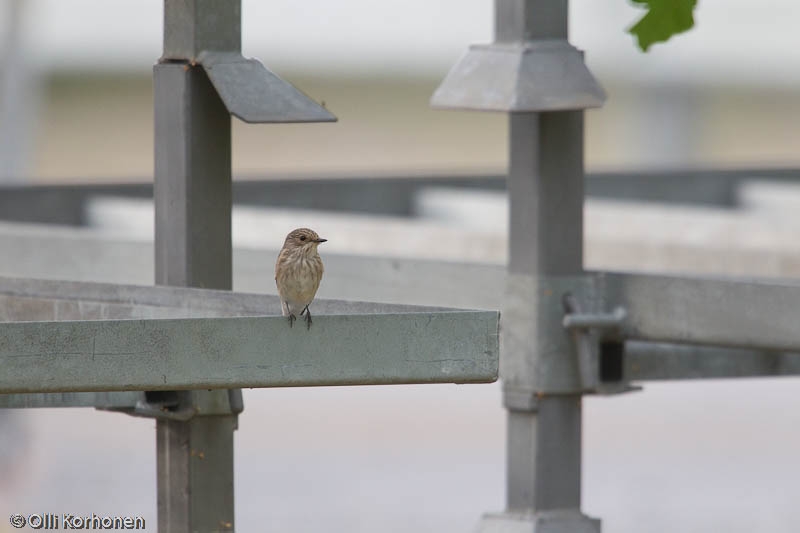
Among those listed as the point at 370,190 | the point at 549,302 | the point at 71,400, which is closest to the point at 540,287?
the point at 549,302

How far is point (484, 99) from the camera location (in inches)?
169

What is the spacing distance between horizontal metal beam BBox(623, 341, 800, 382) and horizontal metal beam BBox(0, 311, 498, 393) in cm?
161

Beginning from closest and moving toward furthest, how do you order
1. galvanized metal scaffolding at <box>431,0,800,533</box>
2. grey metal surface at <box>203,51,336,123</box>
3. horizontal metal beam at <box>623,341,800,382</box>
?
1. grey metal surface at <box>203,51,336,123</box>
2. galvanized metal scaffolding at <box>431,0,800,533</box>
3. horizontal metal beam at <box>623,341,800,382</box>

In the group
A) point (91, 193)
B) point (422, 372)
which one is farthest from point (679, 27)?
point (91, 193)

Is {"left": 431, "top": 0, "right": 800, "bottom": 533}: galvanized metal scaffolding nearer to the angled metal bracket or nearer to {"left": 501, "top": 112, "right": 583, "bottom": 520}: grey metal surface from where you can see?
{"left": 501, "top": 112, "right": 583, "bottom": 520}: grey metal surface

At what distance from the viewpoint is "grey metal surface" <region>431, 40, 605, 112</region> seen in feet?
13.9

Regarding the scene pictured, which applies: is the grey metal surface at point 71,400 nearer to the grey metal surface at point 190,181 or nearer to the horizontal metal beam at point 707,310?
the grey metal surface at point 190,181

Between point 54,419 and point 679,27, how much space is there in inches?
306

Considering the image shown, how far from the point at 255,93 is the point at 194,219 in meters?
0.35

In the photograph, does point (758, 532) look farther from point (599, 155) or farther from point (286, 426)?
point (599, 155)

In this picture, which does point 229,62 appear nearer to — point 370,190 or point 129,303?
point 129,303

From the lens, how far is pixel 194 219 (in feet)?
13.0

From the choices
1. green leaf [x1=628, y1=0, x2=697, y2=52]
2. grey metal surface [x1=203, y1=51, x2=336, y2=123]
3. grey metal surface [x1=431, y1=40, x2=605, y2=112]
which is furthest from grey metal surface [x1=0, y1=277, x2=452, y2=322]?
green leaf [x1=628, y1=0, x2=697, y2=52]

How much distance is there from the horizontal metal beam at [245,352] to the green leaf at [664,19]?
3.41 feet
